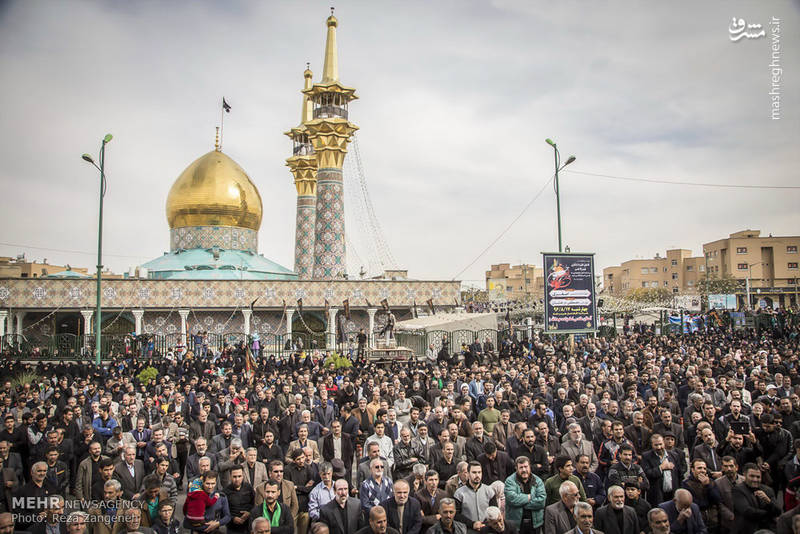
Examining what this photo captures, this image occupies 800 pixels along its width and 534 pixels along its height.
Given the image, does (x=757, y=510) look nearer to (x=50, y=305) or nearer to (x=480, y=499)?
(x=480, y=499)

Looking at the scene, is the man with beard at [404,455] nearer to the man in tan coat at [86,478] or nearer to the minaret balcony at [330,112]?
the man in tan coat at [86,478]

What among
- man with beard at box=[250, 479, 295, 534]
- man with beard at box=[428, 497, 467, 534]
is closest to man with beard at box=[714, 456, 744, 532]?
man with beard at box=[428, 497, 467, 534]

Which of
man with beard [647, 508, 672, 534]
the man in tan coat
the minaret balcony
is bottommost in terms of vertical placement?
the man in tan coat

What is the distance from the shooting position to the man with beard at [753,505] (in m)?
5.57

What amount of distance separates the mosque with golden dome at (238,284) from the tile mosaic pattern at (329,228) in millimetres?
57

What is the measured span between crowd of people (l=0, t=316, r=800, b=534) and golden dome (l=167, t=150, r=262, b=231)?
94.2 feet

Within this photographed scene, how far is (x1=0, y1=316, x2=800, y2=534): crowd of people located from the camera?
18.2ft

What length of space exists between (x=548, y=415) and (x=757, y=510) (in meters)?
3.79

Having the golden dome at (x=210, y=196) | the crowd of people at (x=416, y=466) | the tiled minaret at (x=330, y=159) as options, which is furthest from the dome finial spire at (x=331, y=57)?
the crowd of people at (x=416, y=466)

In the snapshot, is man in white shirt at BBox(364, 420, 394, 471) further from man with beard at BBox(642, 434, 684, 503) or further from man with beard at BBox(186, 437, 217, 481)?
man with beard at BBox(642, 434, 684, 503)

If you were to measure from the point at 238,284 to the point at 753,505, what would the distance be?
28713 millimetres

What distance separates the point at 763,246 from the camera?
65875 millimetres

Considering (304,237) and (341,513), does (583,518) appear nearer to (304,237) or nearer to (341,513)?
(341,513)

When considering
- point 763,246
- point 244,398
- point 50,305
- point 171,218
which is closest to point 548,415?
point 244,398
